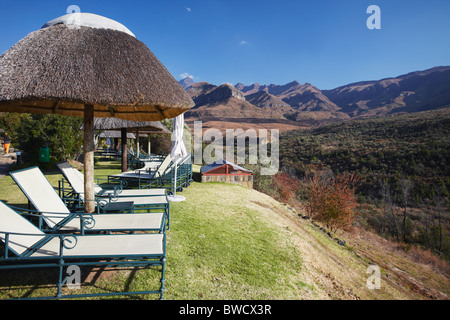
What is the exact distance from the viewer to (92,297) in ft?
7.97

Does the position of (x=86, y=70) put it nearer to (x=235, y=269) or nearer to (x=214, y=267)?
(x=214, y=267)

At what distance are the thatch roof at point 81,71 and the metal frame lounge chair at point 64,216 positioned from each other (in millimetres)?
1145

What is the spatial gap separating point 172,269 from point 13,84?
120 inches

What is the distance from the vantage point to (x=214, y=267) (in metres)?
3.24

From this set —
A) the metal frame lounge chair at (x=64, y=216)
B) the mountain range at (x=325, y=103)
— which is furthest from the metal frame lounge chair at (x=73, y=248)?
the mountain range at (x=325, y=103)

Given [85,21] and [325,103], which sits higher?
[325,103]

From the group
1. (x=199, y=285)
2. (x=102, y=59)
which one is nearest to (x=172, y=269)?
(x=199, y=285)

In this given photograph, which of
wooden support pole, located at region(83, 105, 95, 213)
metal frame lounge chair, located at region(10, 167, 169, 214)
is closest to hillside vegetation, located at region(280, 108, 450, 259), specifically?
metal frame lounge chair, located at region(10, 167, 169, 214)

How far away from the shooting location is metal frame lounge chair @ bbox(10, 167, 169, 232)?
2.99 meters

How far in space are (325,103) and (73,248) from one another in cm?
13372

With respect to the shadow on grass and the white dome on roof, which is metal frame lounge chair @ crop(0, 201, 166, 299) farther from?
the white dome on roof

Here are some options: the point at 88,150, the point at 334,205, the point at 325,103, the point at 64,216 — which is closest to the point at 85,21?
the point at 88,150

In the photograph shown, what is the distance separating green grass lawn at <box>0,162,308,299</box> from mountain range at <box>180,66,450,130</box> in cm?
5616
